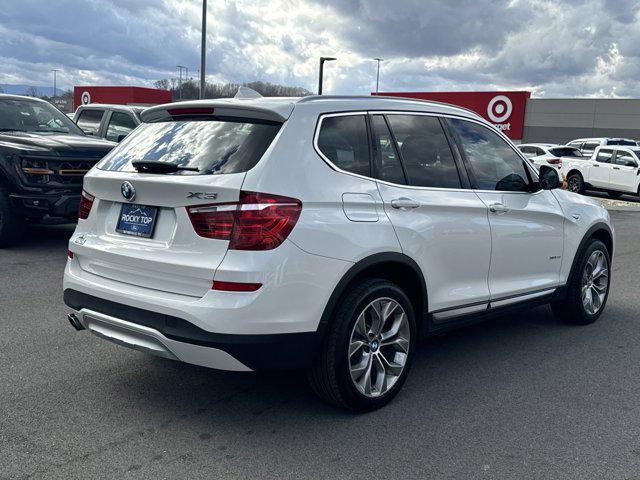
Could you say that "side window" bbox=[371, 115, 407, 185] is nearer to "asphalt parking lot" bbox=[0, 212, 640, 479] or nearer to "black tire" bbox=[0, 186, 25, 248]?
"asphalt parking lot" bbox=[0, 212, 640, 479]

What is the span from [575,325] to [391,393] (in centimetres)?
273

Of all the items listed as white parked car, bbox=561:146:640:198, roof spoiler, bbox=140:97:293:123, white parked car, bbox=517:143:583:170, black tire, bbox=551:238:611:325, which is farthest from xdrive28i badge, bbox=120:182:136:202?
white parked car, bbox=517:143:583:170

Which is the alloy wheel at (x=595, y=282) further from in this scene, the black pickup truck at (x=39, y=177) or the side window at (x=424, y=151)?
the black pickup truck at (x=39, y=177)

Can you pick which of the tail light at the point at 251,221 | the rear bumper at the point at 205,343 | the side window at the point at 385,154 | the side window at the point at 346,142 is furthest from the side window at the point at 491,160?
the rear bumper at the point at 205,343

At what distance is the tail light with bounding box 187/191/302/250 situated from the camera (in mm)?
3307

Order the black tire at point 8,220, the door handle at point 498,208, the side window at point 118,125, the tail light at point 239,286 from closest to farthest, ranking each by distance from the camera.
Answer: the tail light at point 239,286, the door handle at point 498,208, the black tire at point 8,220, the side window at point 118,125

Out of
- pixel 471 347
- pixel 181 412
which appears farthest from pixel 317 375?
pixel 471 347

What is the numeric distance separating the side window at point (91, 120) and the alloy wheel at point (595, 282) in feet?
31.2

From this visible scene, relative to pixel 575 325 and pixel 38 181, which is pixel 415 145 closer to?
pixel 575 325

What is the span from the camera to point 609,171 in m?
21.5

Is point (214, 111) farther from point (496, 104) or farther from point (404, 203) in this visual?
point (496, 104)

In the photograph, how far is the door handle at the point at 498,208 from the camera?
468cm

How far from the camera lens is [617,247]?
35.2 feet

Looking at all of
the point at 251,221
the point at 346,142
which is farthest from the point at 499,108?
the point at 251,221
